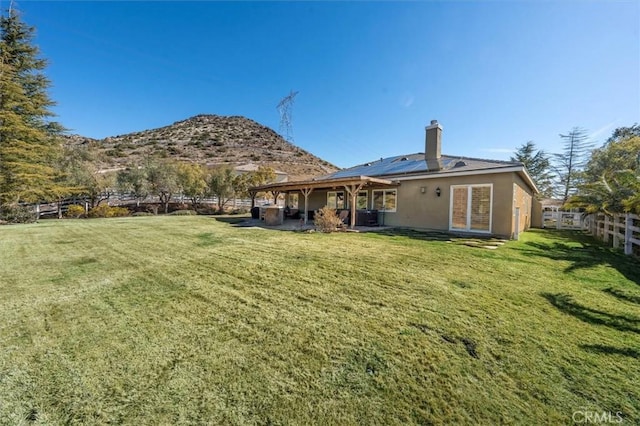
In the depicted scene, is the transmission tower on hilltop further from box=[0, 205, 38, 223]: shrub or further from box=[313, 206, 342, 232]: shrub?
box=[313, 206, 342, 232]: shrub

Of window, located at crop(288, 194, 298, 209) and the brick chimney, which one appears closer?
the brick chimney

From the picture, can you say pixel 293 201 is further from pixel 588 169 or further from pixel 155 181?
pixel 588 169

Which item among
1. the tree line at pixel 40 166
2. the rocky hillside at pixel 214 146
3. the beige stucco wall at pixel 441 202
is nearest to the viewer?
the beige stucco wall at pixel 441 202

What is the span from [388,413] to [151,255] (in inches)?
239

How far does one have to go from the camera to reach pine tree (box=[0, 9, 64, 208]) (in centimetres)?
1325

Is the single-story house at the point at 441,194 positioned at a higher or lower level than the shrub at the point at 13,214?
higher

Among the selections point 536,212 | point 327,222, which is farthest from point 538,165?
point 327,222

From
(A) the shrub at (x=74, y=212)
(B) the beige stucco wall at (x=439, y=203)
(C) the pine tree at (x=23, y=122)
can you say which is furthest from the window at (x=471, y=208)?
(A) the shrub at (x=74, y=212)

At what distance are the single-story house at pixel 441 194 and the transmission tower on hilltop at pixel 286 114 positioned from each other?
2996cm

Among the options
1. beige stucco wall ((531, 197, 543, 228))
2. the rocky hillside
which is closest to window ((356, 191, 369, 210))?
beige stucco wall ((531, 197, 543, 228))

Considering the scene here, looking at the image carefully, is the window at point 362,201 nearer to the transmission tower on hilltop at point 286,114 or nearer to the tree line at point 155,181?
the tree line at point 155,181

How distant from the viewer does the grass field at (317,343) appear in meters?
1.85

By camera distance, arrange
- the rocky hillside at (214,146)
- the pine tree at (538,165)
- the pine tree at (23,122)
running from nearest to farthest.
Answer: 1. the pine tree at (23,122)
2. the pine tree at (538,165)
3. the rocky hillside at (214,146)

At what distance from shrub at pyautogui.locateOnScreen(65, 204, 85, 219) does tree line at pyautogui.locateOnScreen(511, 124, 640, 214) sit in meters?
27.3
